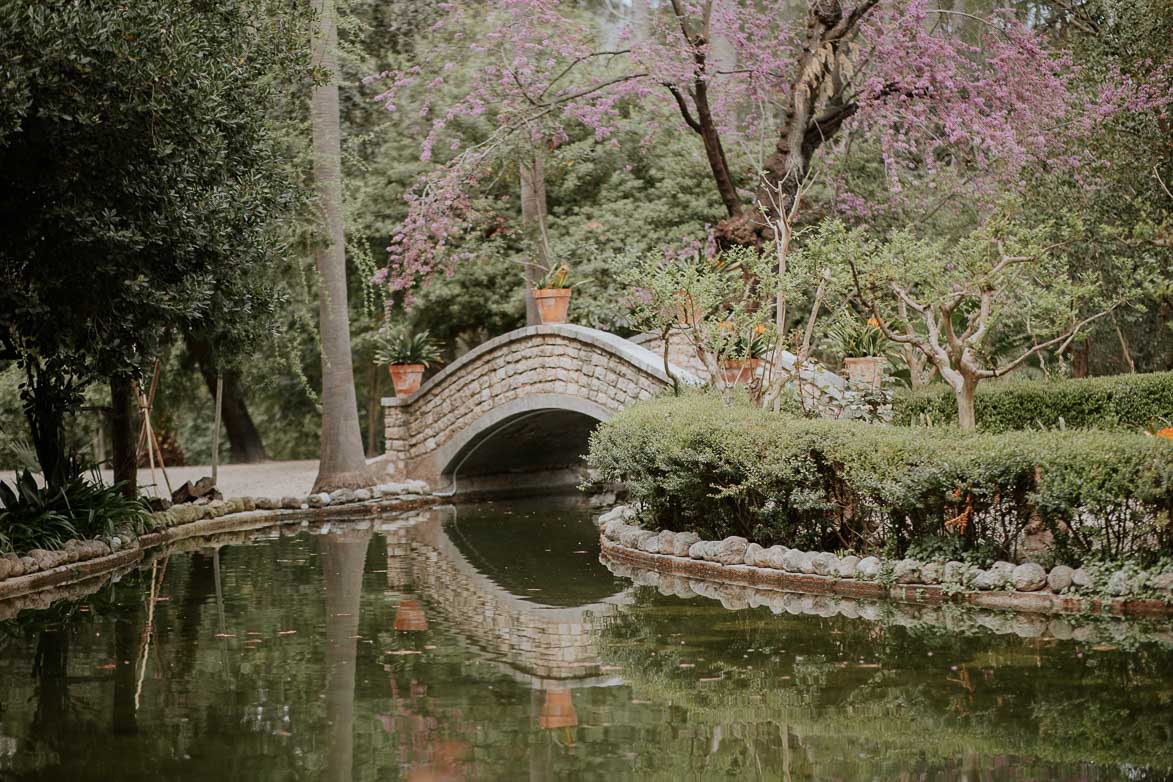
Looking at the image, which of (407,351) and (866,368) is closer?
(866,368)

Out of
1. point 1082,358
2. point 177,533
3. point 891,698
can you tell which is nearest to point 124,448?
point 177,533

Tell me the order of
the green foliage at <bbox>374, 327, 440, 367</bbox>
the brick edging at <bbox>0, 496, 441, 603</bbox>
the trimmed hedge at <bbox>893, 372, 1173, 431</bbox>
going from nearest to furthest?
the brick edging at <bbox>0, 496, 441, 603</bbox> → the trimmed hedge at <bbox>893, 372, 1173, 431</bbox> → the green foliage at <bbox>374, 327, 440, 367</bbox>

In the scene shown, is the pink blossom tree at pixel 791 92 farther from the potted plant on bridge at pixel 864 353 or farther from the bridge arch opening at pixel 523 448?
the bridge arch opening at pixel 523 448

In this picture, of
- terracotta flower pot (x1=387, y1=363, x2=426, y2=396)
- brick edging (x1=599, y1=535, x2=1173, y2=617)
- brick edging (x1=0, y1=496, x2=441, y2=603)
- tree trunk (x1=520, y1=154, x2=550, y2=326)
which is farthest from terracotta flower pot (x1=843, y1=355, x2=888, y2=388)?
terracotta flower pot (x1=387, y1=363, x2=426, y2=396)

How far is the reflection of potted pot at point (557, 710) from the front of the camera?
5633mm

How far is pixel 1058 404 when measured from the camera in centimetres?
1098

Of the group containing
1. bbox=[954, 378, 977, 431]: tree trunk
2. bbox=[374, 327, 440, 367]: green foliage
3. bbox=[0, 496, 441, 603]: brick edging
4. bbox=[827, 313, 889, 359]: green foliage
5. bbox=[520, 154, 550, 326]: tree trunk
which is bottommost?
bbox=[0, 496, 441, 603]: brick edging

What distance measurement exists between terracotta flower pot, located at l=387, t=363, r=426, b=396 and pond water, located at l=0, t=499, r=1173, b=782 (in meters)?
8.12

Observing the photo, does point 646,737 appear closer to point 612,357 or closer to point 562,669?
point 562,669

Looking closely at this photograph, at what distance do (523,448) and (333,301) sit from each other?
13.5 feet

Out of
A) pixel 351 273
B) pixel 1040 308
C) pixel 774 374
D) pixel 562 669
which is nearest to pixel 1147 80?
pixel 1040 308

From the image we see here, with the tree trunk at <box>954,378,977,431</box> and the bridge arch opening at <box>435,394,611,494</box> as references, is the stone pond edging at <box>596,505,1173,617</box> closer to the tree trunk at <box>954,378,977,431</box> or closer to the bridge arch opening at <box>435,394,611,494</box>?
the tree trunk at <box>954,378,977,431</box>

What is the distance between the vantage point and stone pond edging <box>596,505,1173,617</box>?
7438 millimetres

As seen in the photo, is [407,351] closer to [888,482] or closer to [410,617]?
[410,617]
